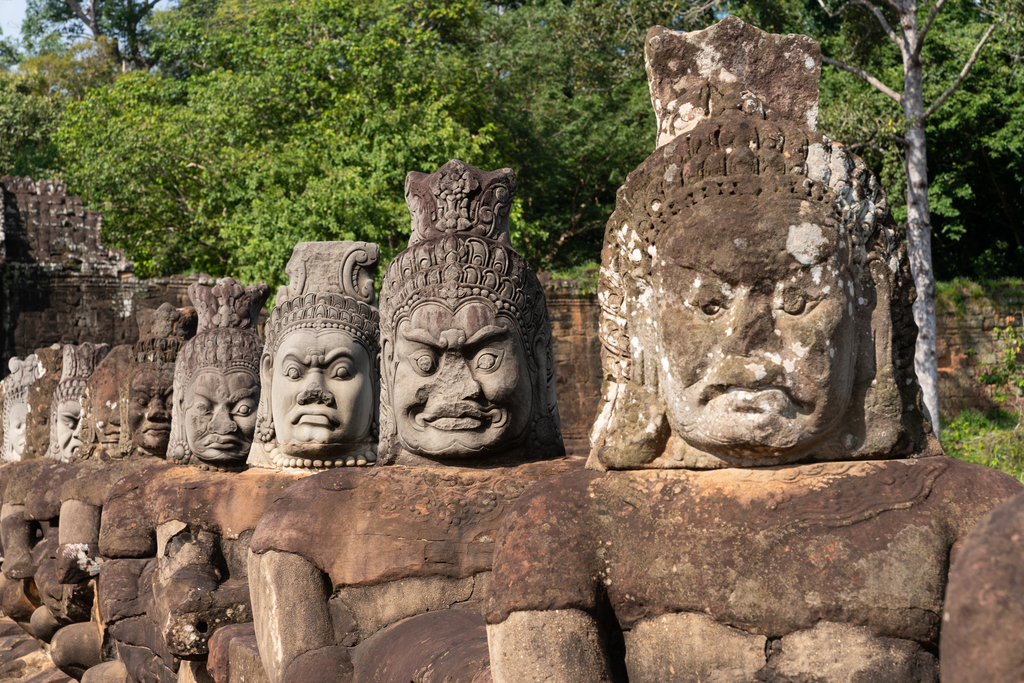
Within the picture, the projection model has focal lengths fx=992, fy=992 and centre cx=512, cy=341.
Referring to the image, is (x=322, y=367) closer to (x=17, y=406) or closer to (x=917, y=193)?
(x=17, y=406)

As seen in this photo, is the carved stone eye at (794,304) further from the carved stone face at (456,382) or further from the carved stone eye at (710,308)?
the carved stone face at (456,382)

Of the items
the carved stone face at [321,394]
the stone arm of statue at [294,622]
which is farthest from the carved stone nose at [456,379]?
the carved stone face at [321,394]

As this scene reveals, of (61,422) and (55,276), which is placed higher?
(55,276)

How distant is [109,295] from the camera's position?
18.2 metres

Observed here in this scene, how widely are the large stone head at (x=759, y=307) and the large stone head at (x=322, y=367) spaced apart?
2.17 meters

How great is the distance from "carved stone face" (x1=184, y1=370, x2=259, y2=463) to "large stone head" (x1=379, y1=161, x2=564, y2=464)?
1.51m

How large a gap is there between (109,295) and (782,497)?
1790 centimetres

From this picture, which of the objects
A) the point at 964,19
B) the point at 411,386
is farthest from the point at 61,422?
the point at 964,19

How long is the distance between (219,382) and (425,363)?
200 centimetres

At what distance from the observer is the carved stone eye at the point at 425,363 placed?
3.56 meters

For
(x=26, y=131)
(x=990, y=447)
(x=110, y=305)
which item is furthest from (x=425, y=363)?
(x=26, y=131)

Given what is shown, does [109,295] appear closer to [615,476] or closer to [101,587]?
[101,587]

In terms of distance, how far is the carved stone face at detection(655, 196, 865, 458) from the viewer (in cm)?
217

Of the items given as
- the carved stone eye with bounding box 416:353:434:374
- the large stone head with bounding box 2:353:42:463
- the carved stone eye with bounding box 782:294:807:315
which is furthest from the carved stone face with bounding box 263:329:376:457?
the large stone head with bounding box 2:353:42:463
